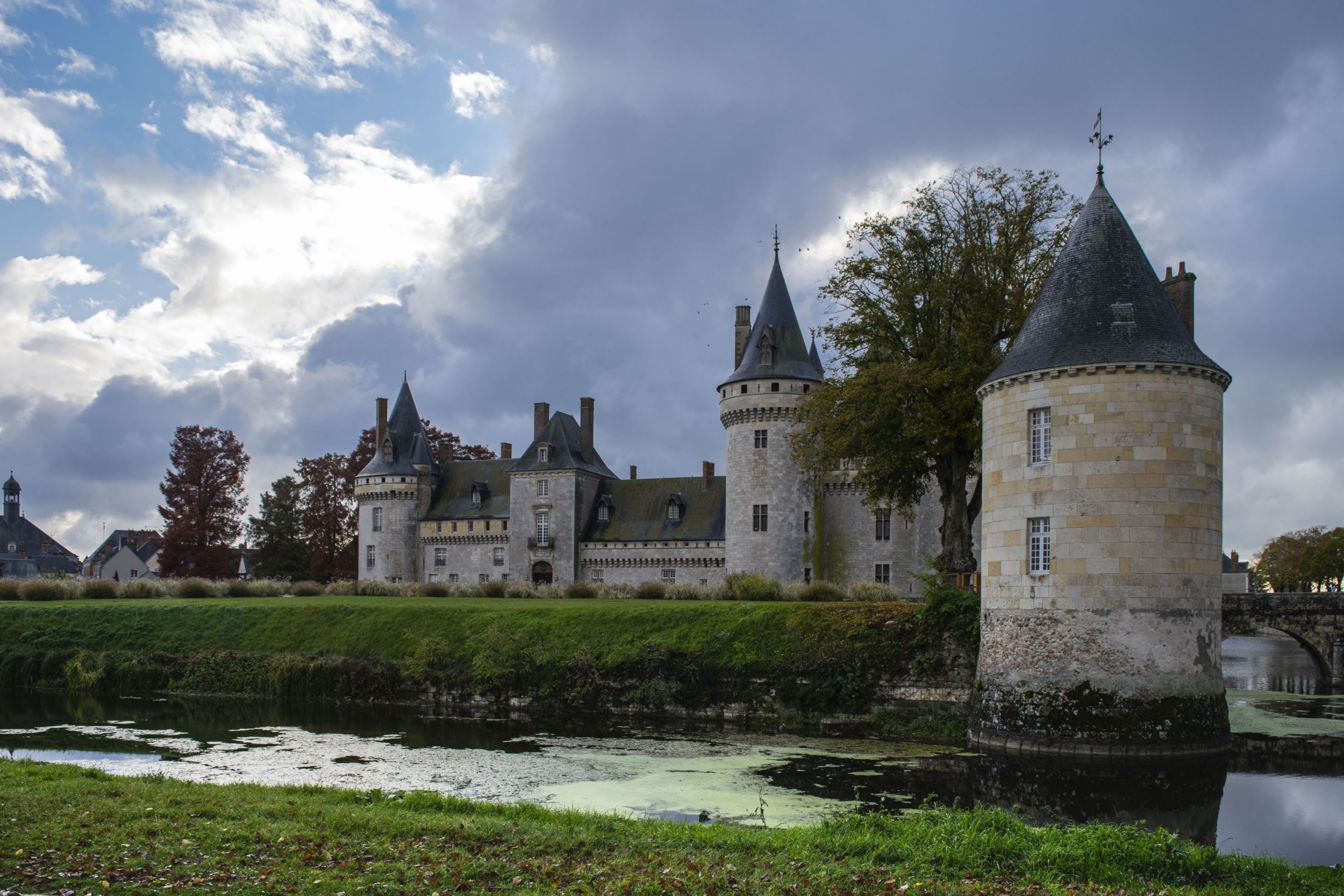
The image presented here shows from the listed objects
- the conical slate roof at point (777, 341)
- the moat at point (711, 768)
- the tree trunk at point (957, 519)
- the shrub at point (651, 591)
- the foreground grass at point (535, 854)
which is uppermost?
the conical slate roof at point (777, 341)

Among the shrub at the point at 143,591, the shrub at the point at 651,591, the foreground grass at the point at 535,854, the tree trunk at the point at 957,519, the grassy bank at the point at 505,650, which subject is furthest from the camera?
the shrub at the point at 143,591

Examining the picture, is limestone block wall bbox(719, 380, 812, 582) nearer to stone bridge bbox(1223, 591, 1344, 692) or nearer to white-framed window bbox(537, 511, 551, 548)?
white-framed window bbox(537, 511, 551, 548)

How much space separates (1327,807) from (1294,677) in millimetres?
22764

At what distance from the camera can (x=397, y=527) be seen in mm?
51844

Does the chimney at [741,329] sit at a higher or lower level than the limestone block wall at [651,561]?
higher

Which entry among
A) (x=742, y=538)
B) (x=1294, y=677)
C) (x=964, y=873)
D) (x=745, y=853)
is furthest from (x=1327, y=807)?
(x=742, y=538)

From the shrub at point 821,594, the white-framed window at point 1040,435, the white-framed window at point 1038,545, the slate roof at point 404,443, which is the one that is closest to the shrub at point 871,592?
the shrub at point 821,594

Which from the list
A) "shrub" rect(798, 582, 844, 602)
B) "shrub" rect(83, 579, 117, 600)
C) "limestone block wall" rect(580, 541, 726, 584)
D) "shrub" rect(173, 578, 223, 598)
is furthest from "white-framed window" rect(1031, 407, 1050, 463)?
"shrub" rect(83, 579, 117, 600)

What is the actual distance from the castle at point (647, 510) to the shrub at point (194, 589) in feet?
48.7

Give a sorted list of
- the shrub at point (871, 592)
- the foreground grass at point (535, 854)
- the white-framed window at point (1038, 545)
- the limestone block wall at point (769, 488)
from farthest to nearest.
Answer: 1. the limestone block wall at point (769, 488)
2. the shrub at point (871, 592)
3. the white-framed window at point (1038, 545)
4. the foreground grass at point (535, 854)

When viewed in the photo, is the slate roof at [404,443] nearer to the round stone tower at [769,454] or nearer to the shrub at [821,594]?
the round stone tower at [769,454]

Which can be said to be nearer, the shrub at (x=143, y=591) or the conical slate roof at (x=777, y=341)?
the shrub at (x=143, y=591)

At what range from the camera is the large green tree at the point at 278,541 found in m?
53.8

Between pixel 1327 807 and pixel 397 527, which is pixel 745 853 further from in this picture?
pixel 397 527
